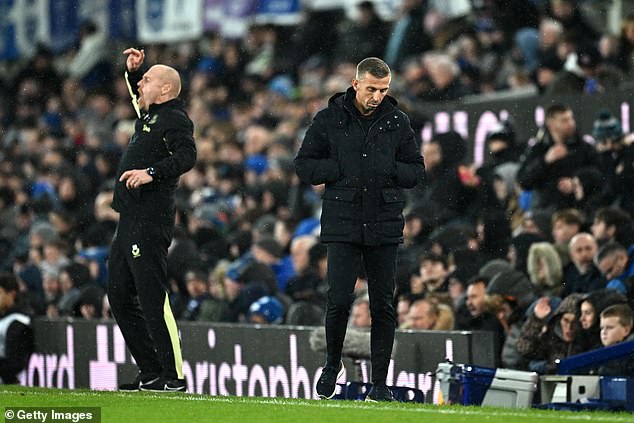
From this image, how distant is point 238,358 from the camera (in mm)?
13094

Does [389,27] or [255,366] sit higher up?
[389,27]

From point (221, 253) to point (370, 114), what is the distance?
721 cm

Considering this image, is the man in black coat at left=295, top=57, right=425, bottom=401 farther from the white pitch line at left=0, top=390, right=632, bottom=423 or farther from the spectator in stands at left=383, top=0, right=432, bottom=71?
the spectator in stands at left=383, top=0, right=432, bottom=71

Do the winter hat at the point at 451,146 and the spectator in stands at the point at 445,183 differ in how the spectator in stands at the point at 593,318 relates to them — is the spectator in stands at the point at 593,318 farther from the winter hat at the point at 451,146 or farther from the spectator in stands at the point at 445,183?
the winter hat at the point at 451,146

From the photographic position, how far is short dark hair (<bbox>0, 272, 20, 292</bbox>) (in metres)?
14.9

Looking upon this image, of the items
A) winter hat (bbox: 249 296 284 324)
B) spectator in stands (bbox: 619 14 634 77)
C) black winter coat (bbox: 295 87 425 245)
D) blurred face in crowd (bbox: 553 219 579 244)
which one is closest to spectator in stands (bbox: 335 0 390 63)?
spectator in stands (bbox: 619 14 634 77)

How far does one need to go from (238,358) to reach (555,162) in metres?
3.08

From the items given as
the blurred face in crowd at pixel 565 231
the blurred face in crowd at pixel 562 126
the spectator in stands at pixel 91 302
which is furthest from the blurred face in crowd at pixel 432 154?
the spectator in stands at pixel 91 302

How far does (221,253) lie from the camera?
Answer: 16.5 metres

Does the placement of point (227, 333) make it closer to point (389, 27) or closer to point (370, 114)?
point (370, 114)

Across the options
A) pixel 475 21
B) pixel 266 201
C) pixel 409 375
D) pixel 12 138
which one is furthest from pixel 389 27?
pixel 409 375

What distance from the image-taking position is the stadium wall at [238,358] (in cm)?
1146

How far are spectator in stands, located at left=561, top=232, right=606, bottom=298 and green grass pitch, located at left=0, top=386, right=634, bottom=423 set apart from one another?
3.28 meters

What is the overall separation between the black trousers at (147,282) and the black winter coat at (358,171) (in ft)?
3.87
